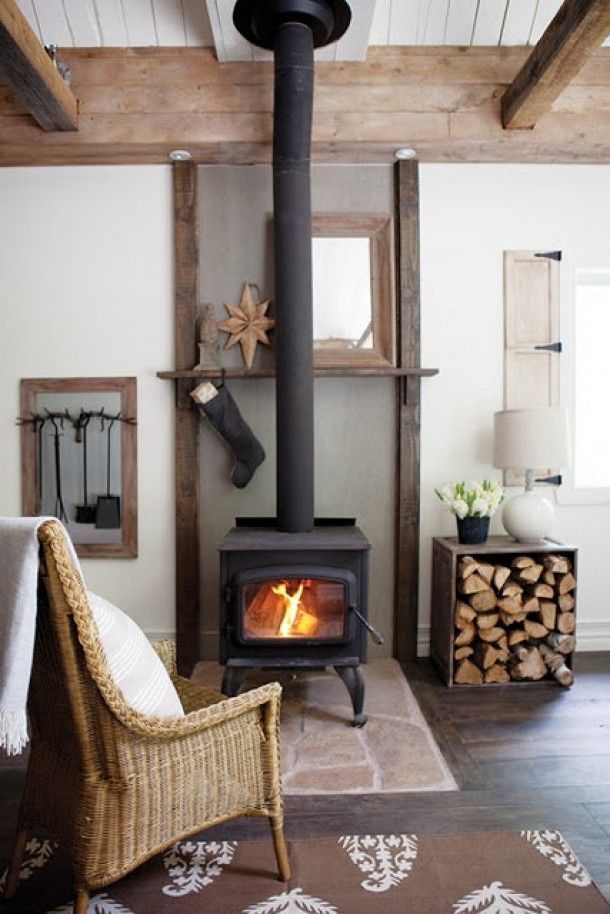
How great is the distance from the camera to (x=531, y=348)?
333 cm

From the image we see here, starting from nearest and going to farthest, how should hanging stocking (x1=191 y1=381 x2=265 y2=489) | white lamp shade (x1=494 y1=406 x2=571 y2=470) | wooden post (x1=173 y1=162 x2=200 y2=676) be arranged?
white lamp shade (x1=494 y1=406 x2=571 y2=470) < hanging stocking (x1=191 y1=381 x2=265 y2=489) < wooden post (x1=173 y1=162 x2=200 y2=676)

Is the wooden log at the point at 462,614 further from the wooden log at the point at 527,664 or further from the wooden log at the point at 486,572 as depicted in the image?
the wooden log at the point at 527,664

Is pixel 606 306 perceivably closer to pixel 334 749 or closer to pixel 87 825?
pixel 334 749

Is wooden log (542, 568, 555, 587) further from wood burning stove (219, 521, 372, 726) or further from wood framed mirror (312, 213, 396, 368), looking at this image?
wood framed mirror (312, 213, 396, 368)

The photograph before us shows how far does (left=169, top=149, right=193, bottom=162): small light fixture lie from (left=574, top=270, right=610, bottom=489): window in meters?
2.11

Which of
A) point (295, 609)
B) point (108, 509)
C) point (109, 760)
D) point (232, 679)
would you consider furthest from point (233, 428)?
point (109, 760)

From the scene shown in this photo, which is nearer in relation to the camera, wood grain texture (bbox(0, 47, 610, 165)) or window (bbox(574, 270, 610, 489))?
wood grain texture (bbox(0, 47, 610, 165))

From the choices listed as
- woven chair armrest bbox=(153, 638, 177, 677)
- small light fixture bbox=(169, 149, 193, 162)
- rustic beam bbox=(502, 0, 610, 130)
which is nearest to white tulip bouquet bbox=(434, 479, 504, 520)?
woven chair armrest bbox=(153, 638, 177, 677)

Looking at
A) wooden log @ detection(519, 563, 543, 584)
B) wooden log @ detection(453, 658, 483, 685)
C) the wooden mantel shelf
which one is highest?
the wooden mantel shelf

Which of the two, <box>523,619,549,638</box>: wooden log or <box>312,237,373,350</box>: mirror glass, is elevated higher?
<box>312,237,373,350</box>: mirror glass

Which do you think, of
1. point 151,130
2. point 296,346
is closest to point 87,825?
point 296,346

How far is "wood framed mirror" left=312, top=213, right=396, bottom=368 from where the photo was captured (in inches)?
127

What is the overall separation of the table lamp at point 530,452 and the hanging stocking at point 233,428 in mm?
1140

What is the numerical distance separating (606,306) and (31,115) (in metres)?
2.99
